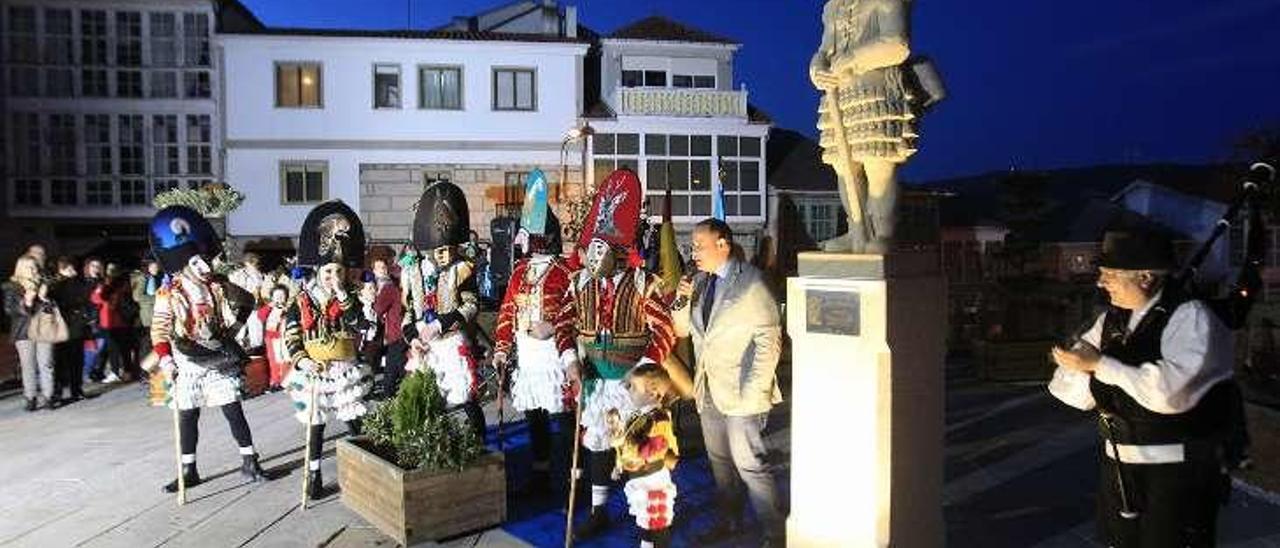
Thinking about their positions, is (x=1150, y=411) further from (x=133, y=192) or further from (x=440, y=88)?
(x=133, y=192)

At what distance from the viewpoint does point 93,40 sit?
27703 mm

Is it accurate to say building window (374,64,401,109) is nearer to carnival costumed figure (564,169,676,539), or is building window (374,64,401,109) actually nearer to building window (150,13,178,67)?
building window (150,13,178,67)

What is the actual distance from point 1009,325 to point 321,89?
20245 mm

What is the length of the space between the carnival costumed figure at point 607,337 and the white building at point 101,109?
2476 centimetres

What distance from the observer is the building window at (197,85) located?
27766mm

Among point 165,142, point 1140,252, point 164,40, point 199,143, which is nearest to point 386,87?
point 199,143

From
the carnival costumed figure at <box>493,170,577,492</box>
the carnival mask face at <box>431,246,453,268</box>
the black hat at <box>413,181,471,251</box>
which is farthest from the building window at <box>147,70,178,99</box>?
the carnival costumed figure at <box>493,170,577,492</box>

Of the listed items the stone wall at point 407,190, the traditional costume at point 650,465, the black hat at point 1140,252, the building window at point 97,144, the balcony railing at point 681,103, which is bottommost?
the traditional costume at point 650,465

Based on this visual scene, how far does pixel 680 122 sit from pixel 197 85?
1514 centimetres

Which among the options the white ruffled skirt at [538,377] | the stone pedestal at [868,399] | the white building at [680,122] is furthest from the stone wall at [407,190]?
the stone pedestal at [868,399]

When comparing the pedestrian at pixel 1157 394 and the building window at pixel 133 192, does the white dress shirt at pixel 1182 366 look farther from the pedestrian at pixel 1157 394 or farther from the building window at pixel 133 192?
the building window at pixel 133 192

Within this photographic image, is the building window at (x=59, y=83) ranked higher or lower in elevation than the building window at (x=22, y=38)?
lower

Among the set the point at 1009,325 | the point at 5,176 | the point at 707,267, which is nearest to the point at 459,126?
the point at 5,176

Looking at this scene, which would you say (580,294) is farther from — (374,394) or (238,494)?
(374,394)
